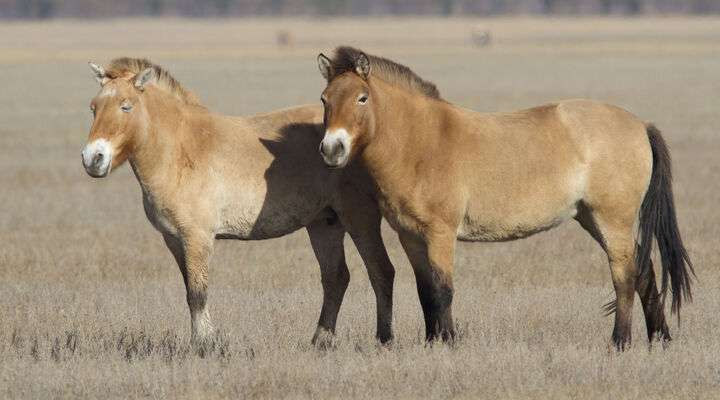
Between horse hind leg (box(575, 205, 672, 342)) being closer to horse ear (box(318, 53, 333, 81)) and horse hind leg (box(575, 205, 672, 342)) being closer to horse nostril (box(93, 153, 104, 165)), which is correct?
horse ear (box(318, 53, 333, 81))

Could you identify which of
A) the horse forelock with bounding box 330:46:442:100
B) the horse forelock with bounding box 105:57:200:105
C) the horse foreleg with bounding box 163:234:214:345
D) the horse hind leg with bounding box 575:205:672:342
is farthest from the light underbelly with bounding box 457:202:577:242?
the horse forelock with bounding box 105:57:200:105

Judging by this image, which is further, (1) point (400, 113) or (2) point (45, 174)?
(2) point (45, 174)

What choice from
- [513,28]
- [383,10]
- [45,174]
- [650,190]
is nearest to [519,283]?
[650,190]

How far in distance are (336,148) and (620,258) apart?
7.36 ft

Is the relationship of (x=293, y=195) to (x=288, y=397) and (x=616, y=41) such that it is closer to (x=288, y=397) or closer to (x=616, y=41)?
(x=288, y=397)

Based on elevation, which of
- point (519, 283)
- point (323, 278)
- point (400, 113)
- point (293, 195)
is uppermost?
point (400, 113)

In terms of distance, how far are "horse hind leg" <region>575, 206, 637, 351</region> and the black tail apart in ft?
0.76

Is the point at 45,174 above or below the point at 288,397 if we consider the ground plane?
below

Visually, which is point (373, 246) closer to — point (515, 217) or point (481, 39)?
point (515, 217)

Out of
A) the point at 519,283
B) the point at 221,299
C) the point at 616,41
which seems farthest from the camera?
the point at 616,41

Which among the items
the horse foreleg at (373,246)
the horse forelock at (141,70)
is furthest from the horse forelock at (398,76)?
the horse forelock at (141,70)

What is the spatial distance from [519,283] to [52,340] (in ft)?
14.5

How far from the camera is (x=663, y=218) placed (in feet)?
30.1

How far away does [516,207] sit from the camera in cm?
864
